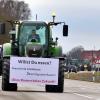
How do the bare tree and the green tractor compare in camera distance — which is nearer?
the green tractor

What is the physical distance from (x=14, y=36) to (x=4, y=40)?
81513mm

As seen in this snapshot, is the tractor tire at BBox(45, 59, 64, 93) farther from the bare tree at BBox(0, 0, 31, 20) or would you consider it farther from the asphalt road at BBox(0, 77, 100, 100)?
the bare tree at BBox(0, 0, 31, 20)

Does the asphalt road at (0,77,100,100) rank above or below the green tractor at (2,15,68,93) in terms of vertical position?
below

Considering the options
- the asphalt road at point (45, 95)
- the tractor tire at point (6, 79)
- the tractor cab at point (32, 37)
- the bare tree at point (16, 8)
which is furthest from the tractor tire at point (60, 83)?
the bare tree at point (16, 8)

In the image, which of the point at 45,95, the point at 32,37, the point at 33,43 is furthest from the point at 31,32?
the point at 45,95

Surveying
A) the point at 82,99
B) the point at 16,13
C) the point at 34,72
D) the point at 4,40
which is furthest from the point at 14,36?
the point at 16,13

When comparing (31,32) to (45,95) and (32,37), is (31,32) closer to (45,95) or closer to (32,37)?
(32,37)

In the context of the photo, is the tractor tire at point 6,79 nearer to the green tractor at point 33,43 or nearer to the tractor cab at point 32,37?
the green tractor at point 33,43

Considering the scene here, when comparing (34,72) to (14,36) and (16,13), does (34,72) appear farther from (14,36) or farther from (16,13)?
(16,13)

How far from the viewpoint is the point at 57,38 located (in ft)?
104

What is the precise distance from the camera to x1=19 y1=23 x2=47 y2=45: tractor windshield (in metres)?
31.4

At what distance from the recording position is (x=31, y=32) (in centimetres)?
3144

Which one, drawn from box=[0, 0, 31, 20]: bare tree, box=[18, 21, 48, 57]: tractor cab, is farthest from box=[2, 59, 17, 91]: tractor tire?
box=[0, 0, 31, 20]: bare tree

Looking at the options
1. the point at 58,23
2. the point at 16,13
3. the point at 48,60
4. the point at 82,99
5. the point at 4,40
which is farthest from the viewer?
the point at 16,13
